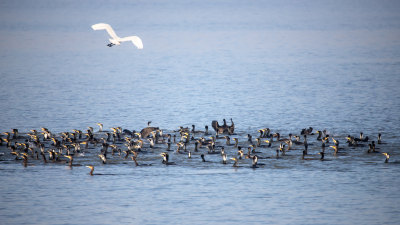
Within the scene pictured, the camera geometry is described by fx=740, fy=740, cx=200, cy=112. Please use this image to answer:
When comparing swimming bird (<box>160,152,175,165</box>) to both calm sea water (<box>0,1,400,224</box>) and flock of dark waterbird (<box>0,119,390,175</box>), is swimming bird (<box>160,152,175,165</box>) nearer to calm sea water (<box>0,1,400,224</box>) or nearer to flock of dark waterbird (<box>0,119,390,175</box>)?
flock of dark waterbird (<box>0,119,390,175</box>)

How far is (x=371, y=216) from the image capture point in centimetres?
2209

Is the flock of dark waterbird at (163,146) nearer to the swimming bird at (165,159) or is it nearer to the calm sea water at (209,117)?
the swimming bird at (165,159)

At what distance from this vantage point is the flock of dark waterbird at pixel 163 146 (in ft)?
94.0

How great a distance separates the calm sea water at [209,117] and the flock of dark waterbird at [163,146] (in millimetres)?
366

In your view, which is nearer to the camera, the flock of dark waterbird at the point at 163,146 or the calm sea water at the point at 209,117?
the calm sea water at the point at 209,117

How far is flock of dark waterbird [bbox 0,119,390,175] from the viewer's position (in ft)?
94.0

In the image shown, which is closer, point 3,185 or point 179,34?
point 3,185

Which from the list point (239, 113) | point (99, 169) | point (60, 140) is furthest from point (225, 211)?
point (239, 113)

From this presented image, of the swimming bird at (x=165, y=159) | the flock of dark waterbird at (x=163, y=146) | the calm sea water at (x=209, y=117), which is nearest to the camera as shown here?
the calm sea water at (x=209, y=117)

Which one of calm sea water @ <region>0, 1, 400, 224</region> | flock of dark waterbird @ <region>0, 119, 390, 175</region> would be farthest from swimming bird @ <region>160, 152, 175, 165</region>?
calm sea water @ <region>0, 1, 400, 224</region>

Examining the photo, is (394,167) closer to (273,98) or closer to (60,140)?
(60,140)

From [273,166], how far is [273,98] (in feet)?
83.2

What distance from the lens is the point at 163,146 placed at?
3136 cm

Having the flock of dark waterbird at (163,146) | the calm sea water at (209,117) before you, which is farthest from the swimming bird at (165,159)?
the calm sea water at (209,117)
